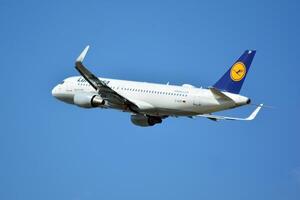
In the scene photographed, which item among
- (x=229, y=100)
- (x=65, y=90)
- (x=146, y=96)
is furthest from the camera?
(x=65, y=90)

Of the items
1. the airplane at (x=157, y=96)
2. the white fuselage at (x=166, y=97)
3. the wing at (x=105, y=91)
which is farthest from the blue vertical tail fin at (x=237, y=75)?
the wing at (x=105, y=91)

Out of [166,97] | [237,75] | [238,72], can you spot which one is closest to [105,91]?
[166,97]

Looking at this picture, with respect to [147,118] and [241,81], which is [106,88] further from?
[241,81]

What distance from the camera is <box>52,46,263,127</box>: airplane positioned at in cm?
7581

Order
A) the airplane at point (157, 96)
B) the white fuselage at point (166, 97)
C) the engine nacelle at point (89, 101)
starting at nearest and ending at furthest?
the airplane at point (157, 96)
the white fuselage at point (166, 97)
the engine nacelle at point (89, 101)

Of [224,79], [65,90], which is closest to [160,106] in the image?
[224,79]

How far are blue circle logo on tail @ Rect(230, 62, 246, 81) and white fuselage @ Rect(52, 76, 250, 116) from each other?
5.94 feet

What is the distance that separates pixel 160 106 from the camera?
79.6m

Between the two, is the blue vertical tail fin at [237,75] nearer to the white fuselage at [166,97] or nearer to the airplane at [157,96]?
the airplane at [157,96]

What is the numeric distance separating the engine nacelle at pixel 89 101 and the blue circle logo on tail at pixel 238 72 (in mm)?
13438

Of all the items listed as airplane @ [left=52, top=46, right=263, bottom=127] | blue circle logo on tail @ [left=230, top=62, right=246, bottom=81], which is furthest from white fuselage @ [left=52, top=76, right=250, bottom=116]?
blue circle logo on tail @ [left=230, top=62, right=246, bottom=81]

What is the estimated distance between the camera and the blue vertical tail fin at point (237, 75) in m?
76.1

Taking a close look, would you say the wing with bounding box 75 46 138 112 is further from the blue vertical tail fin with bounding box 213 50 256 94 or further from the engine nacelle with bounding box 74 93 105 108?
the blue vertical tail fin with bounding box 213 50 256 94

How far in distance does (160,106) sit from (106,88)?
5.80 metres
